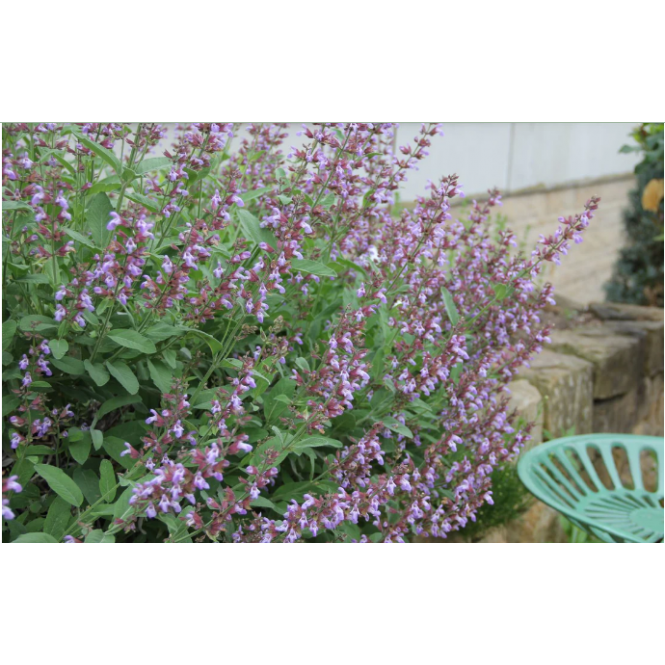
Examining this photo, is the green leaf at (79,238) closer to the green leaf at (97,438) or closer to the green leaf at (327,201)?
the green leaf at (97,438)

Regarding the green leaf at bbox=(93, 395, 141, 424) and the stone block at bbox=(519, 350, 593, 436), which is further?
the stone block at bbox=(519, 350, 593, 436)

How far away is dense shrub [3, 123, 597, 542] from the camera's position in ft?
4.33

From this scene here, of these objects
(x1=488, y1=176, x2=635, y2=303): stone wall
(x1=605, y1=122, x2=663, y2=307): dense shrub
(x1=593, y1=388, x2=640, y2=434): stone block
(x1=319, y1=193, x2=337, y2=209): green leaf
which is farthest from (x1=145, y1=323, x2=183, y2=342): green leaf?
(x1=605, y1=122, x2=663, y2=307): dense shrub

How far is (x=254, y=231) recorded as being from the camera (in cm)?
150

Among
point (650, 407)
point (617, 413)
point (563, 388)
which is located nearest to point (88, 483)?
point (563, 388)

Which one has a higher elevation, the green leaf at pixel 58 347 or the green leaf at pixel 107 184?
the green leaf at pixel 107 184

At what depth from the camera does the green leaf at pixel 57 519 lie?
4.32 feet

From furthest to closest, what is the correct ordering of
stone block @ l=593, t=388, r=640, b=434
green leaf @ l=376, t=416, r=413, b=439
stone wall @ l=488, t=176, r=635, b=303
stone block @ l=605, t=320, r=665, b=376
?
stone wall @ l=488, t=176, r=635, b=303 < stone block @ l=605, t=320, r=665, b=376 < stone block @ l=593, t=388, r=640, b=434 < green leaf @ l=376, t=416, r=413, b=439

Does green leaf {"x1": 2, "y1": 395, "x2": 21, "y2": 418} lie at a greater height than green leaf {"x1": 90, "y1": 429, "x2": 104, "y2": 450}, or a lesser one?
greater

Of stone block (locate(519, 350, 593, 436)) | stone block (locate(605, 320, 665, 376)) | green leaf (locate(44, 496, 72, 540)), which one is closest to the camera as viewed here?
green leaf (locate(44, 496, 72, 540))

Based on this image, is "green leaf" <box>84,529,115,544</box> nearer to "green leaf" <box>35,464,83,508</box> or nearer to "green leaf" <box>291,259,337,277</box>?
"green leaf" <box>35,464,83,508</box>

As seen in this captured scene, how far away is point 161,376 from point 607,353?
167 inches

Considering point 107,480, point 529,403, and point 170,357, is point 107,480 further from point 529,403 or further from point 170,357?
point 529,403

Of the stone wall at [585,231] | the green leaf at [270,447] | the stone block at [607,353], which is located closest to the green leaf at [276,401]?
the green leaf at [270,447]
